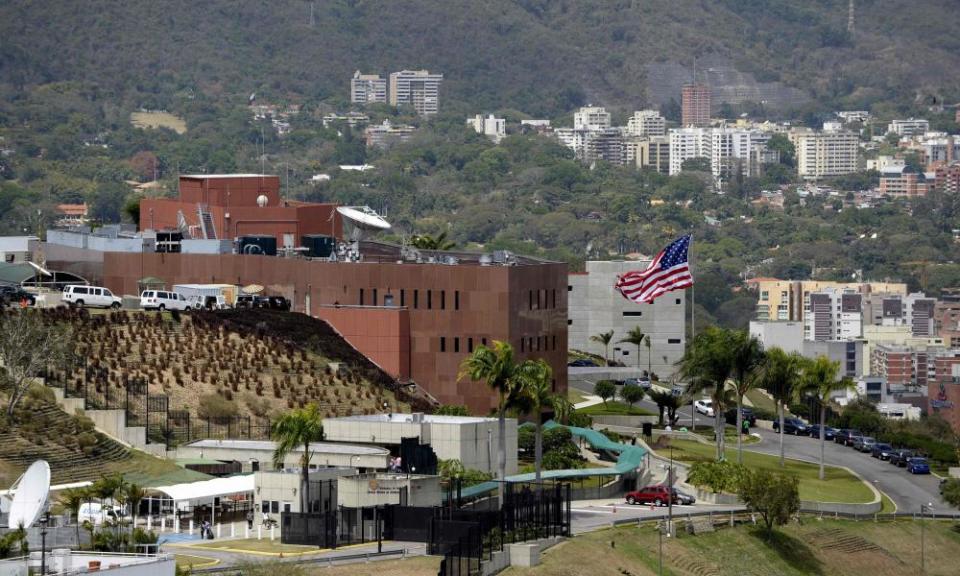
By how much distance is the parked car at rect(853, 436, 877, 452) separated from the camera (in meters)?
127

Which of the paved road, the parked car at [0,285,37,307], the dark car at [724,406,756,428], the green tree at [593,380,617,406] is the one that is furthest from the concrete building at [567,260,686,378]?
the parked car at [0,285,37,307]

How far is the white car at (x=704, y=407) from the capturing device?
136750 mm

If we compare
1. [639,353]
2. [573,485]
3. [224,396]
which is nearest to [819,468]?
[573,485]

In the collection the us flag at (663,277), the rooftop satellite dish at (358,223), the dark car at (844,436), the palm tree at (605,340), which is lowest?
the dark car at (844,436)

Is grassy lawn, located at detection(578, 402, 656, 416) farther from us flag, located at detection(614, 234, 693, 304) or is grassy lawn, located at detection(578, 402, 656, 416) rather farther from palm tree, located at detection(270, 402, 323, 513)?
palm tree, located at detection(270, 402, 323, 513)

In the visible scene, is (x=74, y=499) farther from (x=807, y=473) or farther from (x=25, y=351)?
(x=807, y=473)

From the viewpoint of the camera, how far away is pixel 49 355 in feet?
302

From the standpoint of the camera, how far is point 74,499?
236 ft

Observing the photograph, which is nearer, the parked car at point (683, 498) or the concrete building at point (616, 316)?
the parked car at point (683, 498)

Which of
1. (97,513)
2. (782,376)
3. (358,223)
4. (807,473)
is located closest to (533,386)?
(97,513)

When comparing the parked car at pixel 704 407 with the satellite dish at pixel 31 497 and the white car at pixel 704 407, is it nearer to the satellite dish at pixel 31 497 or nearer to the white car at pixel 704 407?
the white car at pixel 704 407

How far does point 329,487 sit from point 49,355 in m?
18.7

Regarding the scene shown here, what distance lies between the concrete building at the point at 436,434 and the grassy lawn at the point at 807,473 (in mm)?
16014

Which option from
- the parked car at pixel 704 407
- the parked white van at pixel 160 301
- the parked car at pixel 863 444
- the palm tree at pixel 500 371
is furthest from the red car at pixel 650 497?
the parked car at pixel 704 407
